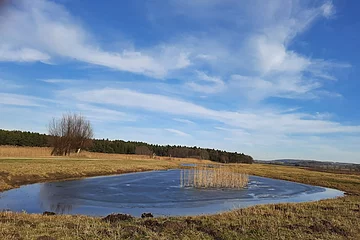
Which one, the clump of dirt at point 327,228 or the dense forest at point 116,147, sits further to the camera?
the dense forest at point 116,147

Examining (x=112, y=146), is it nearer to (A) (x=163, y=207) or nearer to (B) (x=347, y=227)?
(A) (x=163, y=207)

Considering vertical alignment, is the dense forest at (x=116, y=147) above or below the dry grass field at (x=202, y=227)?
above

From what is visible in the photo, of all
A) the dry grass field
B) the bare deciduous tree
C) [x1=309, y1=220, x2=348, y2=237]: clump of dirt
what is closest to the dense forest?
the bare deciduous tree

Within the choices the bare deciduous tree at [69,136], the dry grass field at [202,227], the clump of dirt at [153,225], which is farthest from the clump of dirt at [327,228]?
the bare deciduous tree at [69,136]

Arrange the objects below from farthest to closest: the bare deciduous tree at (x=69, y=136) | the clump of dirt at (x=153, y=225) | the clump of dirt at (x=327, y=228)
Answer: the bare deciduous tree at (x=69, y=136) → the clump of dirt at (x=327, y=228) → the clump of dirt at (x=153, y=225)

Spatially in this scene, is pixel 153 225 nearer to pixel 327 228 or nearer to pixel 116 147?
pixel 327 228

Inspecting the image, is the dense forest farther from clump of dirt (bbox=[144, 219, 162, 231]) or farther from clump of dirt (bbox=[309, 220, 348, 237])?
clump of dirt (bbox=[309, 220, 348, 237])

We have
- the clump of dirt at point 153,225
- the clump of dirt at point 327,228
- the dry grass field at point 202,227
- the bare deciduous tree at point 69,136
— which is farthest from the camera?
the bare deciduous tree at point 69,136

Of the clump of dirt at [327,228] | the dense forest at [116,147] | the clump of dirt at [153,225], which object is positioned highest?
the dense forest at [116,147]

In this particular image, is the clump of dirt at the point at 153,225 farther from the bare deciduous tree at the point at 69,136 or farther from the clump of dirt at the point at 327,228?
the bare deciduous tree at the point at 69,136

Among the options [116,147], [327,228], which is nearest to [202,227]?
[327,228]

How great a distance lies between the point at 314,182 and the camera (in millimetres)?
39156

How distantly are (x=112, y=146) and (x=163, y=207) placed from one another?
10529 centimetres

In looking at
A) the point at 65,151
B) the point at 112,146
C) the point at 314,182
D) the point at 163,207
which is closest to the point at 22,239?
the point at 163,207
